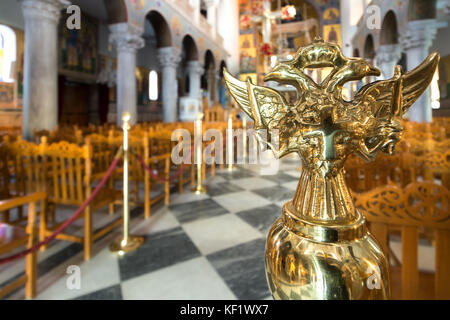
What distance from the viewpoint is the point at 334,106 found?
0.33m

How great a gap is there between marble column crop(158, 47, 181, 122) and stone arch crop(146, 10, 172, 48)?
25 centimetres

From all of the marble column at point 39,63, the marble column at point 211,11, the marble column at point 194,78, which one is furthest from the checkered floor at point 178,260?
the marble column at point 211,11

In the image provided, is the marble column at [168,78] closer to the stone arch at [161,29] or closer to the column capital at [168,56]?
the column capital at [168,56]

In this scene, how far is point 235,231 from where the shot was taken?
8.27 ft

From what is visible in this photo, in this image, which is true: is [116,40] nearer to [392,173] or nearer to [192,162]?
[192,162]

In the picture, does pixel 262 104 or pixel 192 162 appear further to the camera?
pixel 192 162

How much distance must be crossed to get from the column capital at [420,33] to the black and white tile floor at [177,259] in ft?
24.8

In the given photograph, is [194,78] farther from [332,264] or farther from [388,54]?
[332,264]

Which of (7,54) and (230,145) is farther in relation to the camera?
(7,54)

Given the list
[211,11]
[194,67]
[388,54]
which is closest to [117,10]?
[194,67]

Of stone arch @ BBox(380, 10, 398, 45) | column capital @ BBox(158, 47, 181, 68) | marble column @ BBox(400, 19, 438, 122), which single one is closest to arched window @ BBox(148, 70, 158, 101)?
column capital @ BBox(158, 47, 181, 68)

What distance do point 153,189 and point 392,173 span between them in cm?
340

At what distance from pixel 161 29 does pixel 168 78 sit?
203cm
